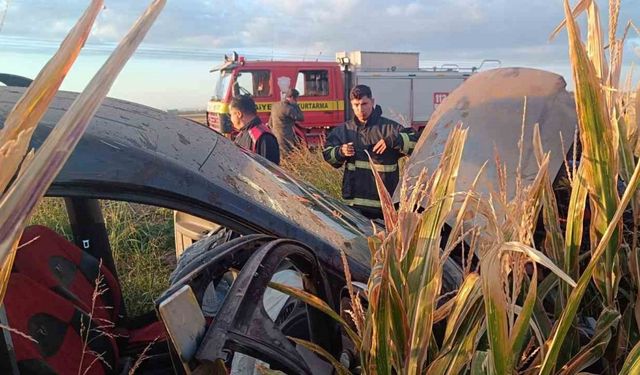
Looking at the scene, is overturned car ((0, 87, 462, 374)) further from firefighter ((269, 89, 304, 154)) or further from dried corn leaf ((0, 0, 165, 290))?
firefighter ((269, 89, 304, 154))

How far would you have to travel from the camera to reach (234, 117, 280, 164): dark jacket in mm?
5270

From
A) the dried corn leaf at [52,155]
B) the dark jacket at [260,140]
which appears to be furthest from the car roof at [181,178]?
the dark jacket at [260,140]

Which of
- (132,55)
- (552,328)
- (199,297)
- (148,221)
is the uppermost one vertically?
(132,55)

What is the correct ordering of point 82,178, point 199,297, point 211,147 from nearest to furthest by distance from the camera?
point 199,297, point 82,178, point 211,147

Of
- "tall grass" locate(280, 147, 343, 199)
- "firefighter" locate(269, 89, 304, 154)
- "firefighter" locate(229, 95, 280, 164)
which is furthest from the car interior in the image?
"firefighter" locate(269, 89, 304, 154)

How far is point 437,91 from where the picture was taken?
59.0 ft

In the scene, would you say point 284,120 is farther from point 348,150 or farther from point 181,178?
point 181,178

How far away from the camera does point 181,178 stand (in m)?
1.70

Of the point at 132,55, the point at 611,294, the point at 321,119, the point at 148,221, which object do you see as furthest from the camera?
the point at 321,119

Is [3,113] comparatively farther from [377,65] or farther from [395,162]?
[377,65]

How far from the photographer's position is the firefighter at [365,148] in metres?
4.82

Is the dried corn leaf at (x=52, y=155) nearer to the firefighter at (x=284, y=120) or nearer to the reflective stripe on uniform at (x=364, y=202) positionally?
the reflective stripe on uniform at (x=364, y=202)

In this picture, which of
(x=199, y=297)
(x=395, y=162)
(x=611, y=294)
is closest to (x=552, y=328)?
(x=611, y=294)

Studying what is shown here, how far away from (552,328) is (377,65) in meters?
16.3
